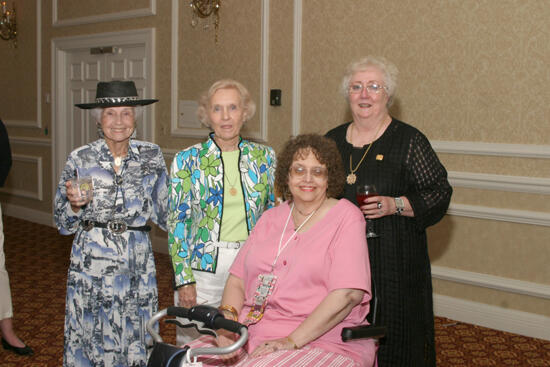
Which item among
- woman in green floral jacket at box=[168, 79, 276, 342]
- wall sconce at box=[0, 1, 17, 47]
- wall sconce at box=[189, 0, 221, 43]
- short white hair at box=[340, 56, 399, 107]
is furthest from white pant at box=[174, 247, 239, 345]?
wall sconce at box=[0, 1, 17, 47]

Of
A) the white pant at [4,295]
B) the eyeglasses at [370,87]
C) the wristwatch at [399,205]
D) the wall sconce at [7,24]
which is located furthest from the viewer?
the wall sconce at [7,24]

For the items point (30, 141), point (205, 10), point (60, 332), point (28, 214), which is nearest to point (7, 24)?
point (30, 141)

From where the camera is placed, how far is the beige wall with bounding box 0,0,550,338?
4.02 metres

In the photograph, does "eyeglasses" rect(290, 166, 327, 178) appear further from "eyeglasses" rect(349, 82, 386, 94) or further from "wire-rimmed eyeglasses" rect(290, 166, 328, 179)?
"eyeglasses" rect(349, 82, 386, 94)

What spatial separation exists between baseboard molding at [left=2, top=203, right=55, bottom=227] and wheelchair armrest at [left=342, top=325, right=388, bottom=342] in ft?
21.9

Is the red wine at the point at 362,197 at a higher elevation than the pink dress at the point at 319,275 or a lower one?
higher

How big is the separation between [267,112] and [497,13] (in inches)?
85.1

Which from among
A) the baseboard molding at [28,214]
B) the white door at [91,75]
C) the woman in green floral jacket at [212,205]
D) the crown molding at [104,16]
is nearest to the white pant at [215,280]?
the woman in green floral jacket at [212,205]

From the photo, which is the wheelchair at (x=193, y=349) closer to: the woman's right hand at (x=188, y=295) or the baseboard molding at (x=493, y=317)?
the woman's right hand at (x=188, y=295)

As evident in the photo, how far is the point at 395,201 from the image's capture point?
250cm

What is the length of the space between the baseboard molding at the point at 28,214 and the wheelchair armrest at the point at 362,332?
6664 mm

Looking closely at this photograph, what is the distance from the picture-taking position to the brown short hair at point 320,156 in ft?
7.49

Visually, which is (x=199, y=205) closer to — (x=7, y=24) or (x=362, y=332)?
(x=362, y=332)

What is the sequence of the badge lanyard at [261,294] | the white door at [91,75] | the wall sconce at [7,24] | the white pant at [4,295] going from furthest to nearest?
the wall sconce at [7,24] < the white door at [91,75] < the white pant at [4,295] < the badge lanyard at [261,294]
